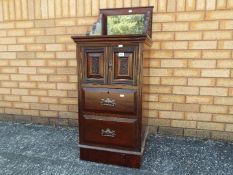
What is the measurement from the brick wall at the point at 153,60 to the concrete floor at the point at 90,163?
38 centimetres

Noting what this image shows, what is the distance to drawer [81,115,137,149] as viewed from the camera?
245cm

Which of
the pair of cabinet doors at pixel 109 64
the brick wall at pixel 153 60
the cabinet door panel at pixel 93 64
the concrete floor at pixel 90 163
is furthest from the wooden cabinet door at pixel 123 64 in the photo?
the concrete floor at pixel 90 163

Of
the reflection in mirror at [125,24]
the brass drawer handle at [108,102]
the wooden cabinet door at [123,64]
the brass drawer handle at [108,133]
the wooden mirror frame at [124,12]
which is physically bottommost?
the brass drawer handle at [108,133]

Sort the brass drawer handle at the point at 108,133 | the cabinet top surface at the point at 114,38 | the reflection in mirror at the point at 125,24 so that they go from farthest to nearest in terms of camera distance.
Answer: the reflection in mirror at the point at 125,24 → the brass drawer handle at the point at 108,133 → the cabinet top surface at the point at 114,38

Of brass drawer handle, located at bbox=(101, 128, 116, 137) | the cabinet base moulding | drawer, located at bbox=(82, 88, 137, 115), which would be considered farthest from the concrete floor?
drawer, located at bbox=(82, 88, 137, 115)

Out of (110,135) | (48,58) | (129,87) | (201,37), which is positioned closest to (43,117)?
(48,58)

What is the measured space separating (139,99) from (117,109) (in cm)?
26

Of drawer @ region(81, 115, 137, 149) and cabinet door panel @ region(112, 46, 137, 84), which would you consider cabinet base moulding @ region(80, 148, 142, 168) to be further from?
cabinet door panel @ region(112, 46, 137, 84)

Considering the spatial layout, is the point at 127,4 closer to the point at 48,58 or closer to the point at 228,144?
the point at 48,58

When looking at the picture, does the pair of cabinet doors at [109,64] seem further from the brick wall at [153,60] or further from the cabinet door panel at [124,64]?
the brick wall at [153,60]

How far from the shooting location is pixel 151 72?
10.6ft

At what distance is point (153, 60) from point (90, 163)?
5.13ft

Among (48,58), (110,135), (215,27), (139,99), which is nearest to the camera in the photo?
(139,99)

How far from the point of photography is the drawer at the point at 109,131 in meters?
2.45
